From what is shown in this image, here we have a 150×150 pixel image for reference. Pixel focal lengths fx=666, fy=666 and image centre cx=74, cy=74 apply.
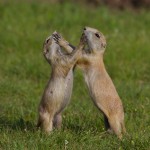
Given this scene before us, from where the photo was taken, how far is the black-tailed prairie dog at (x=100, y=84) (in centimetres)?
691

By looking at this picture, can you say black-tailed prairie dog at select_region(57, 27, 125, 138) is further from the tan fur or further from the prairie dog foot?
the prairie dog foot

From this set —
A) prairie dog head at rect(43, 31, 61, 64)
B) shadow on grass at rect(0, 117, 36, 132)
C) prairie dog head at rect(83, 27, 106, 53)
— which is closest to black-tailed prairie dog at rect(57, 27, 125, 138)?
prairie dog head at rect(83, 27, 106, 53)

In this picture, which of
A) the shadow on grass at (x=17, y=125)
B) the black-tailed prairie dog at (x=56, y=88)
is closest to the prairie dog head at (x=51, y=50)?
the black-tailed prairie dog at (x=56, y=88)

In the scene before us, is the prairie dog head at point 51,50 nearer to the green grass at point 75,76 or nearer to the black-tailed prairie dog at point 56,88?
the black-tailed prairie dog at point 56,88

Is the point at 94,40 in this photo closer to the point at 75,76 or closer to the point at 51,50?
the point at 51,50

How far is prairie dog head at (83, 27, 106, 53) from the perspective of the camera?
7.16 meters

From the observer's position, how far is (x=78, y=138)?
6793 mm

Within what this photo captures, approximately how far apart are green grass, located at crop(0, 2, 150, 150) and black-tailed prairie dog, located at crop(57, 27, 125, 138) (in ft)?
0.65

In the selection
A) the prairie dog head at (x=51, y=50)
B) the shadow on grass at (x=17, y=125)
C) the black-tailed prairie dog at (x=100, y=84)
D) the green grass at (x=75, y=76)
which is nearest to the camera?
the green grass at (x=75, y=76)

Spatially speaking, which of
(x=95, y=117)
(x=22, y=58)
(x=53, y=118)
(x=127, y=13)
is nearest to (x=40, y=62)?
(x=22, y=58)

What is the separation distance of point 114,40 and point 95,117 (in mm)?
4559

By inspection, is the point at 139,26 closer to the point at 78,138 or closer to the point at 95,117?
the point at 95,117

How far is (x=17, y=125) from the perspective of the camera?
752 cm

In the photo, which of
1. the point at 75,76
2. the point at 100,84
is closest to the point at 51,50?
the point at 100,84
